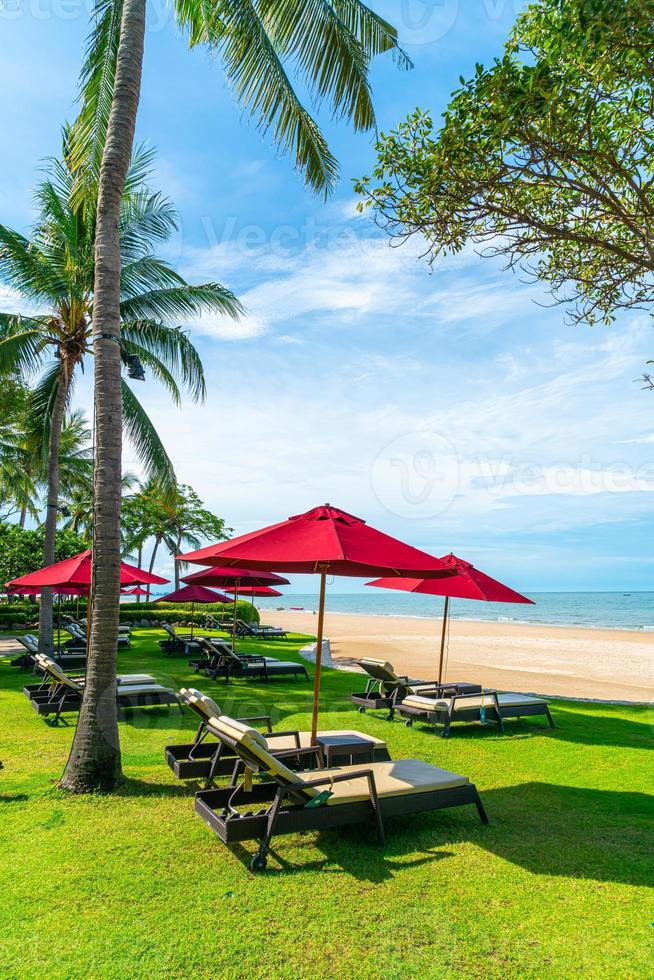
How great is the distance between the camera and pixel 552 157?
5895mm

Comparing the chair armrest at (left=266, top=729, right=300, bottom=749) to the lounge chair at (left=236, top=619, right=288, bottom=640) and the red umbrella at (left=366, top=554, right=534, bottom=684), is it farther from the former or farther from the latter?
the lounge chair at (left=236, top=619, right=288, bottom=640)

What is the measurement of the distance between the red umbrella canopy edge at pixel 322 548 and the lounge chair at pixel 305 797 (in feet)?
3.99

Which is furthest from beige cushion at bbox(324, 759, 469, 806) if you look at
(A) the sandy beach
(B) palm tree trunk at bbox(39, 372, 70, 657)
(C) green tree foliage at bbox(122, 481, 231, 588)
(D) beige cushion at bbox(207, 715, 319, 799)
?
(C) green tree foliage at bbox(122, 481, 231, 588)

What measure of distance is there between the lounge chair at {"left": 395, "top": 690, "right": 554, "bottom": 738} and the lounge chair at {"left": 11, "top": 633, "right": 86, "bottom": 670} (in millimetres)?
7455

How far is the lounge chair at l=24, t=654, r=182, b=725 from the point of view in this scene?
797 cm

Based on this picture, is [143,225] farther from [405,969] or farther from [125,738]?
[405,969]

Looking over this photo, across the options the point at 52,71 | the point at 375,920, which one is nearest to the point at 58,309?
the point at 52,71

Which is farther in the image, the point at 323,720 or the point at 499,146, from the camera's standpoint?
the point at 323,720

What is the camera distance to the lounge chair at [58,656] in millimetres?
12547

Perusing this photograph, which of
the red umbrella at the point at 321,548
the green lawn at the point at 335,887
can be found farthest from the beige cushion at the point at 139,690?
the red umbrella at the point at 321,548

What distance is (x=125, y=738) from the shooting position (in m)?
7.25

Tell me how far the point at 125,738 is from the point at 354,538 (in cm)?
439

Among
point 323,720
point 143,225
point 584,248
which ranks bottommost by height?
point 323,720

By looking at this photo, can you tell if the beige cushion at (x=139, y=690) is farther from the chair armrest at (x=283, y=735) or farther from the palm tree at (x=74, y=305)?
the palm tree at (x=74, y=305)
